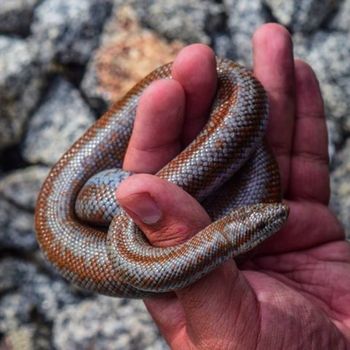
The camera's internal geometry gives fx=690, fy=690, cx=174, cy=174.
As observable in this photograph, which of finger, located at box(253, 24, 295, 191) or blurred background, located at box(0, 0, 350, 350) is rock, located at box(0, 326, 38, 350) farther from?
finger, located at box(253, 24, 295, 191)

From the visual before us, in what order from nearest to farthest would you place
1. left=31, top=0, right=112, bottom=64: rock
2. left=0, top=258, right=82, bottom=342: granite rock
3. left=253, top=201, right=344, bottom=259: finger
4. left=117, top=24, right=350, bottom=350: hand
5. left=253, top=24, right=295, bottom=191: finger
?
left=117, top=24, right=350, bottom=350: hand
left=253, top=201, right=344, bottom=259: finger
left=253, top=24, right=295, bottom=191: finger
left=0, top=258, right=82, bottom=342: granite rock
left=31, top=0, right=112, bottom=64: rock

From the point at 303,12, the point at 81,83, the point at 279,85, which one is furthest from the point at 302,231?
the point at 81,83

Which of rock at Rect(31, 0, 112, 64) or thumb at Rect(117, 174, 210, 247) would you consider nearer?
thumb at Rect(117, 174, 210, 247)

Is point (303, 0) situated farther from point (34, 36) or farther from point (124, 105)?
point (34, 36)

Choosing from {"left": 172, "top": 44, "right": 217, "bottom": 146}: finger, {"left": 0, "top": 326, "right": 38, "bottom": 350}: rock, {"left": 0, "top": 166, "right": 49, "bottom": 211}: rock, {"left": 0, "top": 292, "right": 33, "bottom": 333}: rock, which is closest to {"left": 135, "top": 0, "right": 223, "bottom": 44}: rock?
{"left": 0, "top": 166, "right": 49, "bottom": 211}: rock

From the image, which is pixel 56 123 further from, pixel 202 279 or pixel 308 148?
pixel 202 279

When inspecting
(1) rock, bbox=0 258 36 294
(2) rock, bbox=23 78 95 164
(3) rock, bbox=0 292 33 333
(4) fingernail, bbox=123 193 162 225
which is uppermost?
(4) fingernail, bbox=123 193 162 225
